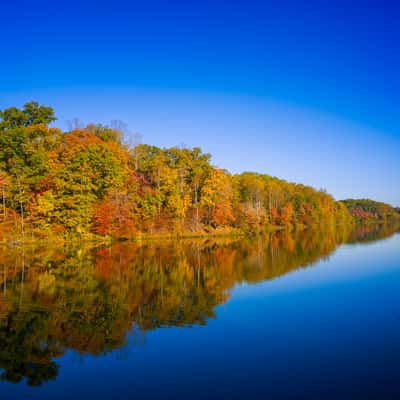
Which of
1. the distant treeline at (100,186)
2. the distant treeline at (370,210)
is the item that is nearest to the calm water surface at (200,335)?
the distant treeline at (100,186)

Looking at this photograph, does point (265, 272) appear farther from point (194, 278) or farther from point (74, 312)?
point (74, 312)

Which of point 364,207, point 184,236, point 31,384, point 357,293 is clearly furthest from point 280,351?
point 364,207

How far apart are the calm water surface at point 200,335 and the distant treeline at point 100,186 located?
22.8 meters

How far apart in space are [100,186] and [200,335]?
36.1 metres

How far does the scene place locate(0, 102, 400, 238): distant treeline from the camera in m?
41.0

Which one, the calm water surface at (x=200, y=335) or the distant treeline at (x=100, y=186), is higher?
the distant treeline at (x=100, y=186)

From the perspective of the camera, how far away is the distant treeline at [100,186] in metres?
41.0

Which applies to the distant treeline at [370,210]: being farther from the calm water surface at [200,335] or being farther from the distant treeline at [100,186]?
the calm water surface at [200,335]

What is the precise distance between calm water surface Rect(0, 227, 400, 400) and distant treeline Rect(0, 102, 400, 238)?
22.8 meters

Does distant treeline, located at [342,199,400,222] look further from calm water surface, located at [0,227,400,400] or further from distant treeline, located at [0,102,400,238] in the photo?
calm water surface, located at [0,227,400,400]

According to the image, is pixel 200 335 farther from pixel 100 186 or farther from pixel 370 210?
pixel 370 210

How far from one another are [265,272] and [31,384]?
48.6 feet

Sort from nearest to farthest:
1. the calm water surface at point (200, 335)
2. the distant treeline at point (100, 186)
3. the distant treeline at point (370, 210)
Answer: the calm water surface at point (200, 335)
the distant treeline at point (100, 186)
the distant treeline at point (370, 210)

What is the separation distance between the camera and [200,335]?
395 inches
